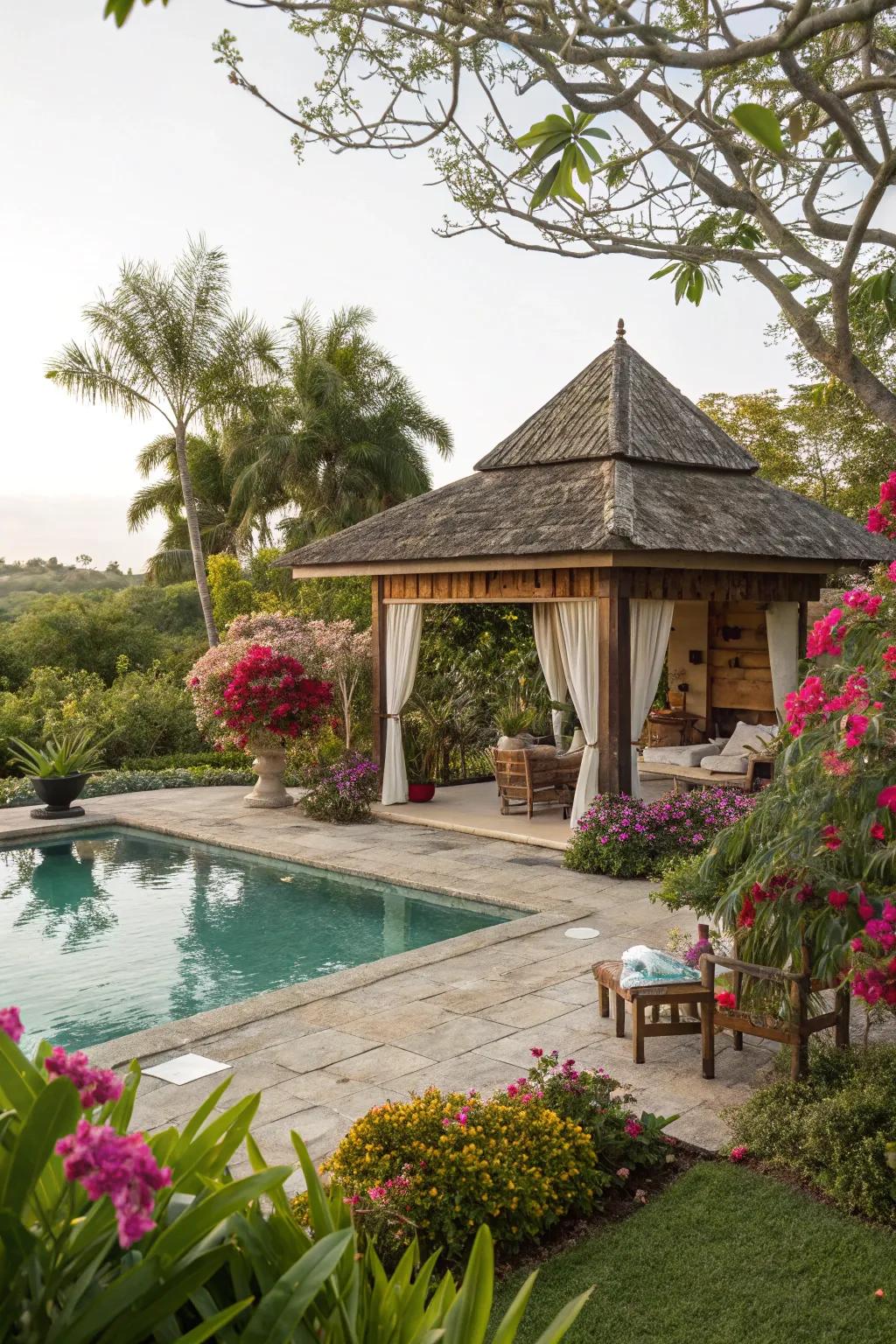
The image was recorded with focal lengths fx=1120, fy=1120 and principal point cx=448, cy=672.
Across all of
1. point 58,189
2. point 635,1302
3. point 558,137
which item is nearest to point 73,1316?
point 635,1302

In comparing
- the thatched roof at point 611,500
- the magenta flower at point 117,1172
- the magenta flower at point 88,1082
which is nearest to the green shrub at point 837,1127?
the magenta flower at point 88,1082

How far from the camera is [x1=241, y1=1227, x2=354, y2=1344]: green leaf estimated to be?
1771 mm

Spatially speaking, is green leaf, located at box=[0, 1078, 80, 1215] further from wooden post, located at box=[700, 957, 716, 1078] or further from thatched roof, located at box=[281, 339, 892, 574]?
thatched roof, located at box=[281, 339, 892, 574]

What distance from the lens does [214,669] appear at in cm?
1326

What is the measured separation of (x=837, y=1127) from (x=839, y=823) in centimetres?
118

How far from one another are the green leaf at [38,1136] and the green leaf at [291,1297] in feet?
1.39

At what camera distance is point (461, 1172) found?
3973 millimetres

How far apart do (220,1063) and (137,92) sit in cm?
850

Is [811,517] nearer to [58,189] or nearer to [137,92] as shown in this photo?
[137,92]

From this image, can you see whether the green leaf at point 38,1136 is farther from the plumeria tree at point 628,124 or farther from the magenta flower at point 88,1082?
the plumeria tree at point 628,124

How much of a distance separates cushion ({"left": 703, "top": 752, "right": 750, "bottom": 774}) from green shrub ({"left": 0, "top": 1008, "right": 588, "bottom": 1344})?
10.7m

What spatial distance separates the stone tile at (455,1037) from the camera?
19.2ft

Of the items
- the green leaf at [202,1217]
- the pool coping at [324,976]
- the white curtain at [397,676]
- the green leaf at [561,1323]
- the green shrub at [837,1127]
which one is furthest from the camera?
the white curtain at [397,676]

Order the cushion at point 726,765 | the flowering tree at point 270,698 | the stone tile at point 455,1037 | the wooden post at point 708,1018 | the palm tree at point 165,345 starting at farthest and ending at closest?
the palm tree at point 165,345 → the flowering tree at point 270,698 → the cushion at point 726,765 → the stone tile at point 455,1037 → the wooden post at point 708,1018
